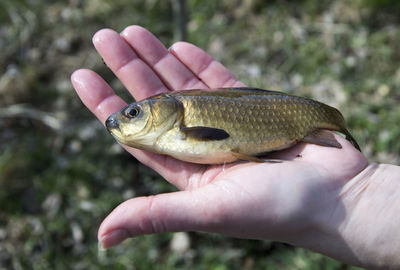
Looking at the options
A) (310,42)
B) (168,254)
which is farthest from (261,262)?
(310,42)

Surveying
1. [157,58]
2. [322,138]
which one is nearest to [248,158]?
[322,138]

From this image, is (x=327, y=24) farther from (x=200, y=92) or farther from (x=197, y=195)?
(x=197, y=195)

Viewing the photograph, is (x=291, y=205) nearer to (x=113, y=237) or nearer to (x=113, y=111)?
(x=113, y=237)

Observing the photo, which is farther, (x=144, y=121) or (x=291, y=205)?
(x=144, y=121)

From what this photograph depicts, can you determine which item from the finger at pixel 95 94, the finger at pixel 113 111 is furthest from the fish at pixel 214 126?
the finger at pixel 95 94

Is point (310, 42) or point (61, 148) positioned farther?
point (310, 42)

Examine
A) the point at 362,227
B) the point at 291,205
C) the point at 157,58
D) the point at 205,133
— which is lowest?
the point at 362,227

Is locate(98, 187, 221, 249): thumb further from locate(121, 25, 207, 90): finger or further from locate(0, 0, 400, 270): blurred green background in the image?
locate(121, 25, 207, 90): finger
